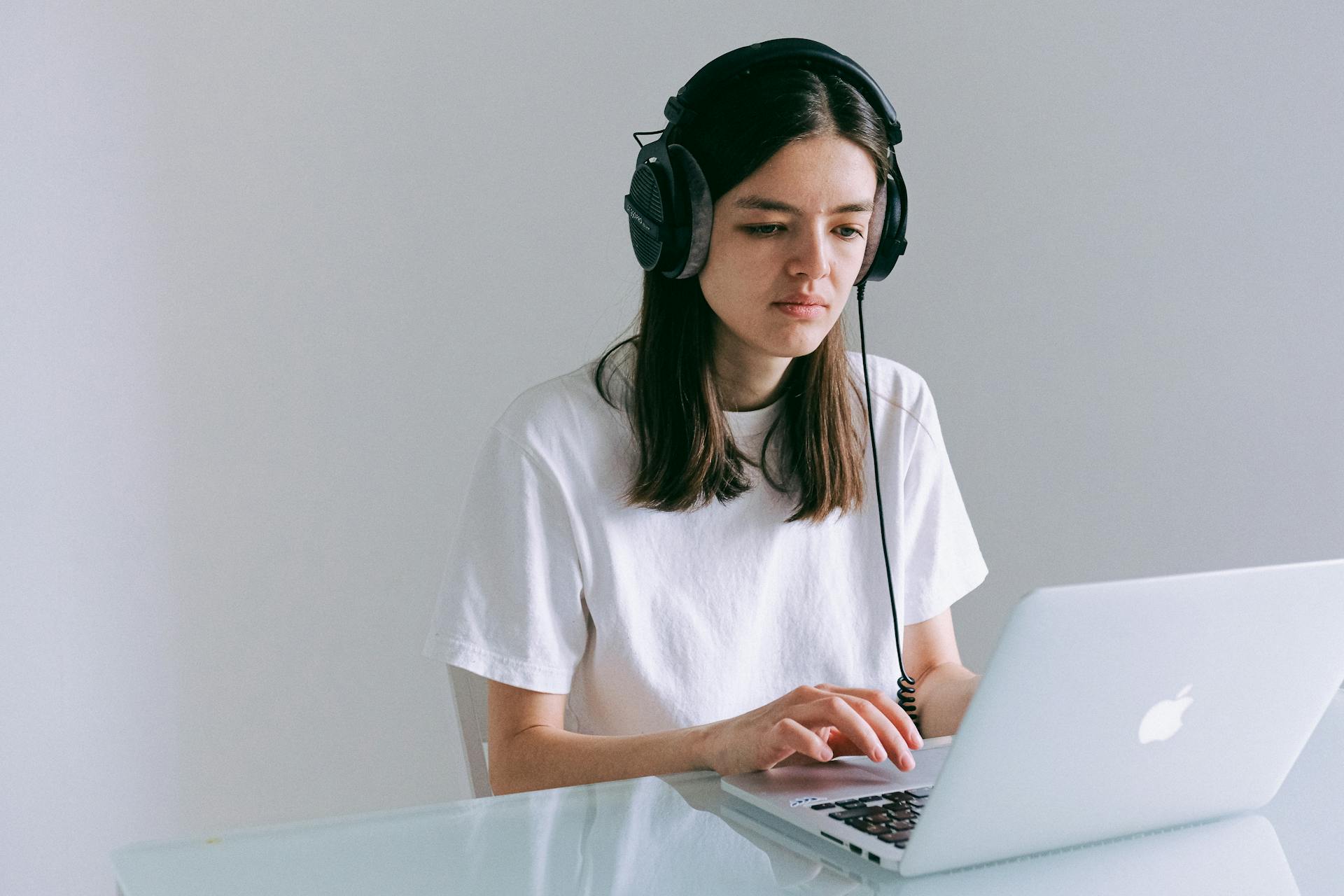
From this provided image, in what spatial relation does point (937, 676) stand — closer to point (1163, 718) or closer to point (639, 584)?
point (639, 584)

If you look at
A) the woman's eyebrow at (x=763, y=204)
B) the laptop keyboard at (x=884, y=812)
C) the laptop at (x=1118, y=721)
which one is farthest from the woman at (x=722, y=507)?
the laptop at (x=1118, y=721)

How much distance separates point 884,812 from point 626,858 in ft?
0.55

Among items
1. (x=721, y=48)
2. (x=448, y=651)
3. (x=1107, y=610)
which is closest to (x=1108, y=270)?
(x=721, y=48)

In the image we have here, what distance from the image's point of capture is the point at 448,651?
1.23 m

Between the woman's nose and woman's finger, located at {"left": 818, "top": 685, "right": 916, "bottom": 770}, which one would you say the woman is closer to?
the woman's nose

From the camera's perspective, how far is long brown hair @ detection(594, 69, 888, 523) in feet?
4.09

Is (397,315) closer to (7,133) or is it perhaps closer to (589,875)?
(7,133)

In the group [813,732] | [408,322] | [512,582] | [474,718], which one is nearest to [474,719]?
[474,718]

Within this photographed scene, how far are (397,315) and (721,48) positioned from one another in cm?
83

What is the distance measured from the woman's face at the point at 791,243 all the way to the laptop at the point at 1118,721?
544 mm

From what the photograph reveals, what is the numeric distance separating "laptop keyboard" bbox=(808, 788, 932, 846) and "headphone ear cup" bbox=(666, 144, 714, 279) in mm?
599

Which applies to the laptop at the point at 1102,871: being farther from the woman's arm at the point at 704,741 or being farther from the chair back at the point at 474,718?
the chair back at the point at 474,718

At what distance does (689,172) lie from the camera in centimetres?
126

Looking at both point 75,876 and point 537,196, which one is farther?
point 537,196
